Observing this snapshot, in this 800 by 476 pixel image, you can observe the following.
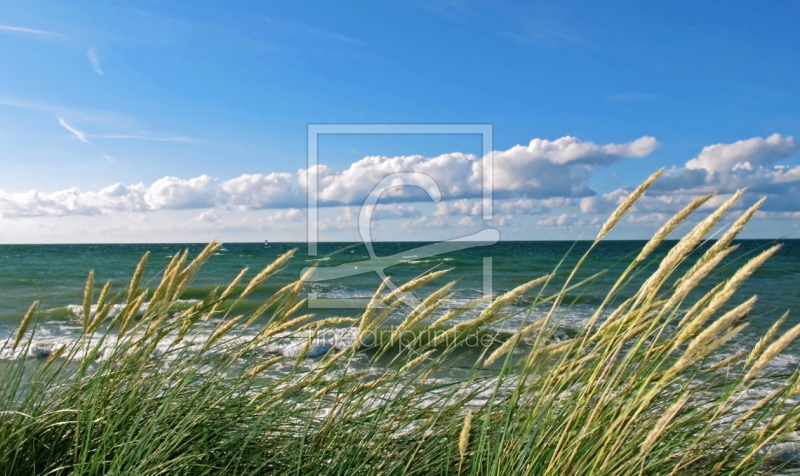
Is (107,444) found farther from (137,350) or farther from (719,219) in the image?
(719,219)

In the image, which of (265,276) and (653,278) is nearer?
(653,278)

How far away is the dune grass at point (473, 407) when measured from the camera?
5.41 ft

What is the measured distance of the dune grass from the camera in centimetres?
165

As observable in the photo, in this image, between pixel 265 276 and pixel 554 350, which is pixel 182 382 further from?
pixel 554 350

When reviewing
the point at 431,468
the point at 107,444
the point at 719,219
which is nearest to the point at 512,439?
the point at 431,468

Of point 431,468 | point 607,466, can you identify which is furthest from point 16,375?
point 607,466

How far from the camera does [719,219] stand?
1.56m

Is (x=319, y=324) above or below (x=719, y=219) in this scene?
below

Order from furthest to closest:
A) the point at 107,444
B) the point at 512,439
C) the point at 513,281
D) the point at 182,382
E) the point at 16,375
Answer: the point at 513,281 < the point at 16,375 < the point at 182,382 < the point at 107,444 < the point at 512,439

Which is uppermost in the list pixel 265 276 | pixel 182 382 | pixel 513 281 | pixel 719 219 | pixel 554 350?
pixel 719 219

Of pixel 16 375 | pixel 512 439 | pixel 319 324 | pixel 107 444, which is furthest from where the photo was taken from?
pixel 16 375

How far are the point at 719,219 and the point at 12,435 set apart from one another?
2402 mm

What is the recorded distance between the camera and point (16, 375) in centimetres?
265

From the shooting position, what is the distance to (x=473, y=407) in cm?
249
